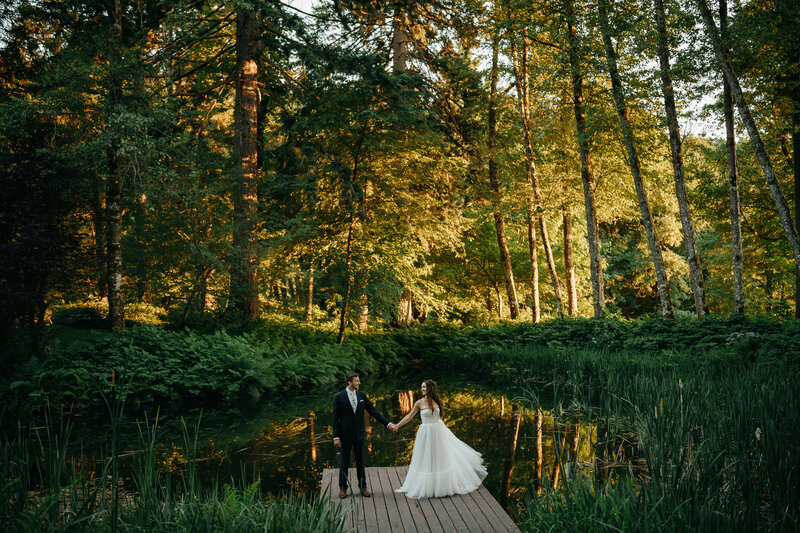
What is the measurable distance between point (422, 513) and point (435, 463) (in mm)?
685

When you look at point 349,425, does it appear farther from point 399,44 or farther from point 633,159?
point 399,44

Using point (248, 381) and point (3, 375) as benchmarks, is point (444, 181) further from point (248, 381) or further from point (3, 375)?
point (3, 375)

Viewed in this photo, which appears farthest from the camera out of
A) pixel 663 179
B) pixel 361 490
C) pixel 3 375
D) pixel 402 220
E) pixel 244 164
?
pixel 663 179

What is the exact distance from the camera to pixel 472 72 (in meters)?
20.2

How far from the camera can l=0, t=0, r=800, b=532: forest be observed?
26.8ft

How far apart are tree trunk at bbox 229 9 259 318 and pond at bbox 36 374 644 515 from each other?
412 cm

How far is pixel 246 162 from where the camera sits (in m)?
16.6

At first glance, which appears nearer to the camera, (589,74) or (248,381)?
(248,381)

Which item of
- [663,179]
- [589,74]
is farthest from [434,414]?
[663,179]

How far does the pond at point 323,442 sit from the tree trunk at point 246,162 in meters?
4.12

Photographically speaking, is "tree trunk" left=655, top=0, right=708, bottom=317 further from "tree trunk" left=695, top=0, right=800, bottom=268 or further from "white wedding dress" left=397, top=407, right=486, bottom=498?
"white wedding dress" left=397, top=407, right=486, bottom=498

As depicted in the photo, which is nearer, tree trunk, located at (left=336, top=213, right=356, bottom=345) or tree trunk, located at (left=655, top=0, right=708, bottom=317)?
tree trunk, located at (left=655, top=0, right=708, bottom=317)

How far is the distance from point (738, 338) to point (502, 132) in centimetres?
1487

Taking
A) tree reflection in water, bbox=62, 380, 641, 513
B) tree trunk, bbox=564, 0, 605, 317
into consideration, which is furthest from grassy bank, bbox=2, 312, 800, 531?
tree trunk, bbox=564, 0, 605, 317
